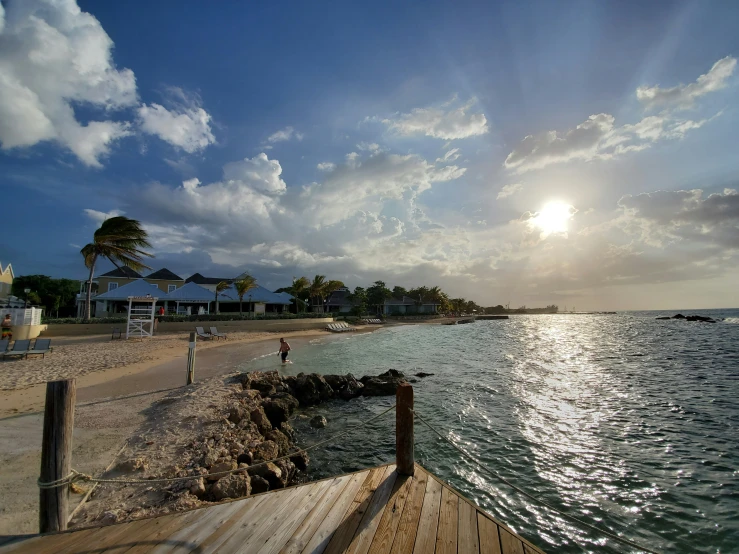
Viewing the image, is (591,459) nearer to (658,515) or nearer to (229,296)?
(658,515)

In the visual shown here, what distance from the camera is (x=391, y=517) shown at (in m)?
3.53

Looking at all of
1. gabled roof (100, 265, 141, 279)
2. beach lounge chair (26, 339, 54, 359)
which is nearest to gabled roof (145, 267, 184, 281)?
gabled roof (100, 265, 141, 279)

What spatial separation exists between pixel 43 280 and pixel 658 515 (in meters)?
75.7

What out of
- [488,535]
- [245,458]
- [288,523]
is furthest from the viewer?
[245,458]

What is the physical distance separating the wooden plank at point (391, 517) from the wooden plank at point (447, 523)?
0.40 meters

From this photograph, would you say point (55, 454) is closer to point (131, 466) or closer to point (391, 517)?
point (131, 466)

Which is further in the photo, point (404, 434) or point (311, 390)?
point (311, 390)

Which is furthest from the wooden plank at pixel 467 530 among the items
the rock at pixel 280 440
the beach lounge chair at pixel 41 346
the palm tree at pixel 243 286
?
the palm tree at pixel 243 286

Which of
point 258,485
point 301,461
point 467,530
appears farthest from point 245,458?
point 467,530

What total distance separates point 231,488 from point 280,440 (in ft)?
10.1

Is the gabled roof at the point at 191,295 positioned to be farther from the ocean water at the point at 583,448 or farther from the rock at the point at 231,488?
the rock at the point at 231,488

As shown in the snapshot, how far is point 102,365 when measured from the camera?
1418cm

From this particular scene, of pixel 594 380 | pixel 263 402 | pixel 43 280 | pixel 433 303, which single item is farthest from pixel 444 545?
pixel 433 303

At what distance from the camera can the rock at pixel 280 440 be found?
7641 mm
